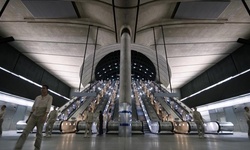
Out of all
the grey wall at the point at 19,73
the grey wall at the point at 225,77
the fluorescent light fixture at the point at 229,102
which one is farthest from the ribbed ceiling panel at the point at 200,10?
the grey wall at the point at 19,73

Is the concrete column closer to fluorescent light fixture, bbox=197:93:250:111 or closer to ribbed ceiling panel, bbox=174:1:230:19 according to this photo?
ribbed ceiling panel, bbox=174:1:230:19

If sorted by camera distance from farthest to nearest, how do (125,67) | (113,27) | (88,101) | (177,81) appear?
(177,81)
(88,101)
(113,27)
(125,67)

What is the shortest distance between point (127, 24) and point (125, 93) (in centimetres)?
515

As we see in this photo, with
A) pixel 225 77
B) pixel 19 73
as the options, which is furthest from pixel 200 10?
pixel 19 73

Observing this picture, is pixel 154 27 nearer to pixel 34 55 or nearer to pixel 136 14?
pixel 136 14

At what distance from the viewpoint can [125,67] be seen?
8.84m

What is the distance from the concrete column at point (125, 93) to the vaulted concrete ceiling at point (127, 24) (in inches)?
91.3

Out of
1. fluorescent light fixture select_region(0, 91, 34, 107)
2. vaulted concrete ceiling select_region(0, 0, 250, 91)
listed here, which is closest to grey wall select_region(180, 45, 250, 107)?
vaulted concrete ceiling select_region(0, 0, 250, 91)

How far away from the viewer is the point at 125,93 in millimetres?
8391

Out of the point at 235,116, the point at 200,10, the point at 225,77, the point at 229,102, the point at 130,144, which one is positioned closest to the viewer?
the point at 130,144

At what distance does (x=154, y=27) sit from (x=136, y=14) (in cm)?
249

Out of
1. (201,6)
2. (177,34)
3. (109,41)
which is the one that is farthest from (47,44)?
(201,6)

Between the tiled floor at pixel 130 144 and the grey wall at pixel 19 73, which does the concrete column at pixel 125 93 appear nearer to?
the tiled floor at pixel 130 144

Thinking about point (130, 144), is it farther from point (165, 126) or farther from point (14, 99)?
point (14, 99)
